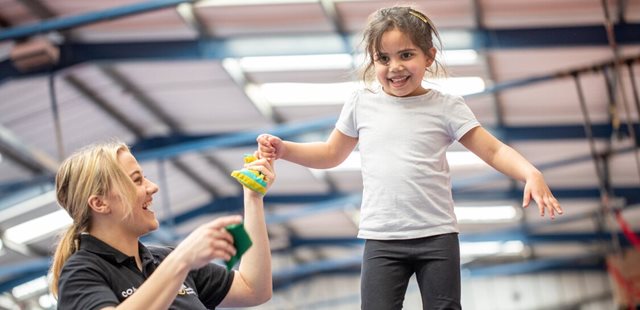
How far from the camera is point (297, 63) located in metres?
10.4

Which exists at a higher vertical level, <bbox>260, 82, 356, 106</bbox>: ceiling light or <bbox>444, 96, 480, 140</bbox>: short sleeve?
<bbox>260, 82, 356, 106</bbox>: ceiling light

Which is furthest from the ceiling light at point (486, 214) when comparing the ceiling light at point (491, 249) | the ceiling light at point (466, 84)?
the ceiling light at point (466, 84)

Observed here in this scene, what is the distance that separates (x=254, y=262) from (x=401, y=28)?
0.72 meters

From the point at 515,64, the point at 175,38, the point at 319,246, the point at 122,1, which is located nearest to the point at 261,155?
the point at 122,1

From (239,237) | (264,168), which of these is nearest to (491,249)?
(264,168)

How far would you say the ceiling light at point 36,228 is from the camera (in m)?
14.7

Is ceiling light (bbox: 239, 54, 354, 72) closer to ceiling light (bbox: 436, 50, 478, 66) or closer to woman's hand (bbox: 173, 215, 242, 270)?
Answer: ceiling light (bbox: 436, 50, 478, 66)

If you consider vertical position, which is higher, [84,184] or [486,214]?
[486,214]

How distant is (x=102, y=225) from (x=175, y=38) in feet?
24.8

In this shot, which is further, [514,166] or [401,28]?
[401,28]

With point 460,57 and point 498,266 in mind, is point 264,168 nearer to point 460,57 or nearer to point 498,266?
point 460,57

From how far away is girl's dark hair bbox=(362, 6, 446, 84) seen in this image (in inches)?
107

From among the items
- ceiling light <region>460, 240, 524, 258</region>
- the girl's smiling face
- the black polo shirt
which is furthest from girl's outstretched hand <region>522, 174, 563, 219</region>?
ceiling light <region>460, 240, 524, 258</region>

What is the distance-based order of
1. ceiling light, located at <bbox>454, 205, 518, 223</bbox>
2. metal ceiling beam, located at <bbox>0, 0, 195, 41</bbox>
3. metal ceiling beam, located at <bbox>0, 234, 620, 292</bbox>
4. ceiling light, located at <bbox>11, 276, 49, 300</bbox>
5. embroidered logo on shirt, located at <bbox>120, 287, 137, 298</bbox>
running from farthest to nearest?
metal ceiling beam, located at <bbox>0, 234, 620, 292</bbox> < ceiling light, located at <bbox>454, 205, 518, 223</bbox> < ceiling light, located at <bbox>11, 276, 49, 300</bbox> < metal ceiling beam, located at <bbox>0, 0, 195, 41</bbox> < embroidered logo on shirt, located at <bbox>120, 287, 137, 298</bbox>
